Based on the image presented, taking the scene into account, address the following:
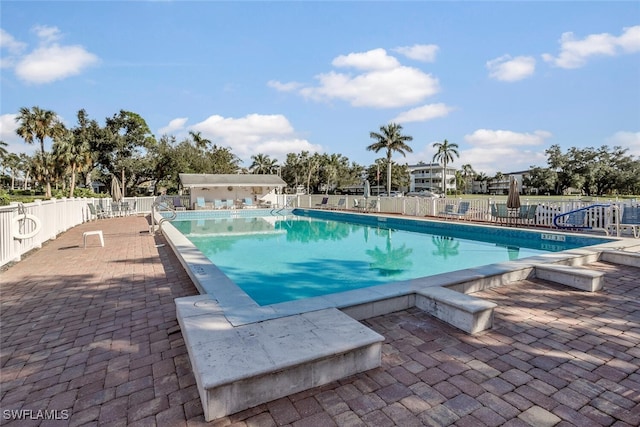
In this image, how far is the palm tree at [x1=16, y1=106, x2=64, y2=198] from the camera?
3062 cm

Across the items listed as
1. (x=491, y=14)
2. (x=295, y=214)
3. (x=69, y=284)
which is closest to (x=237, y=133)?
(x=295, y=214)

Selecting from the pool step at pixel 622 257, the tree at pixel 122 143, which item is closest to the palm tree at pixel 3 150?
the tree at pixel 122 143

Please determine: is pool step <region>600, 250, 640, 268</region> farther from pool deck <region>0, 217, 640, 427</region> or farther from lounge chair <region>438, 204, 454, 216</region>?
lounge chair <region>438, 204, 454, 216</region>

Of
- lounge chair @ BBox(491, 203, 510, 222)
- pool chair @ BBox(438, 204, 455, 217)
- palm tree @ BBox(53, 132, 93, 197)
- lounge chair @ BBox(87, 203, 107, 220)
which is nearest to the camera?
lounge chair @ BBox(491, 203, 510, 222)

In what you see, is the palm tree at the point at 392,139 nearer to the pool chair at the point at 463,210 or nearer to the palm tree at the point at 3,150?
the pool chair at the point at 463,210

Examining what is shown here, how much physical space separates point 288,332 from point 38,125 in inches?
1555

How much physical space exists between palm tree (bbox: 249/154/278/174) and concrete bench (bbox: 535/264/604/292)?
57553mm

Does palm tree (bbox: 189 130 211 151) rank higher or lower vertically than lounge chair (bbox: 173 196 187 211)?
higher

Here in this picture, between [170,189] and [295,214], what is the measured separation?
21.1 m

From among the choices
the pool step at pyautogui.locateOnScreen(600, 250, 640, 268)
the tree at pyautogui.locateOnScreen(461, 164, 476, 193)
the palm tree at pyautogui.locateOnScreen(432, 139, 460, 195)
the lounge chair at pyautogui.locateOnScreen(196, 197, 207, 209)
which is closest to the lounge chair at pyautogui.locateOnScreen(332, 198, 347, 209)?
the lounge chair at pyautogui.locateOnScreen(196, 197, 207, 209)

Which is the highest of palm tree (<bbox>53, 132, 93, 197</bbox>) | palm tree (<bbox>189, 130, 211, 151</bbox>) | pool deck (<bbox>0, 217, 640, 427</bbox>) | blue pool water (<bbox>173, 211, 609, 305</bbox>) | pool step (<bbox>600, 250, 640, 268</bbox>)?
palm tree (<bbox>189, 130, 211, 151</bbox>)

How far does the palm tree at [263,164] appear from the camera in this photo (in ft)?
202

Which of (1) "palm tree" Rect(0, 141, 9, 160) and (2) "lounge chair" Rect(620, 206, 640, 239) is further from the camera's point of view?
(1) "palm tree" Rect(0, 141, 9, 160)

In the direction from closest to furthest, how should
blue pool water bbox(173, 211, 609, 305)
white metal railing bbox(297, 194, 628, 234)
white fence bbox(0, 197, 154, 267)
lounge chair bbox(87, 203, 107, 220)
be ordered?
white fence bbox(0, 197, 154, 267) → blue pool water bbox(173, 211, 609, 305) → white metal railing bbox(297, 194, 628, 234) → lounge chair bbox(87, 203, 107, 220)
